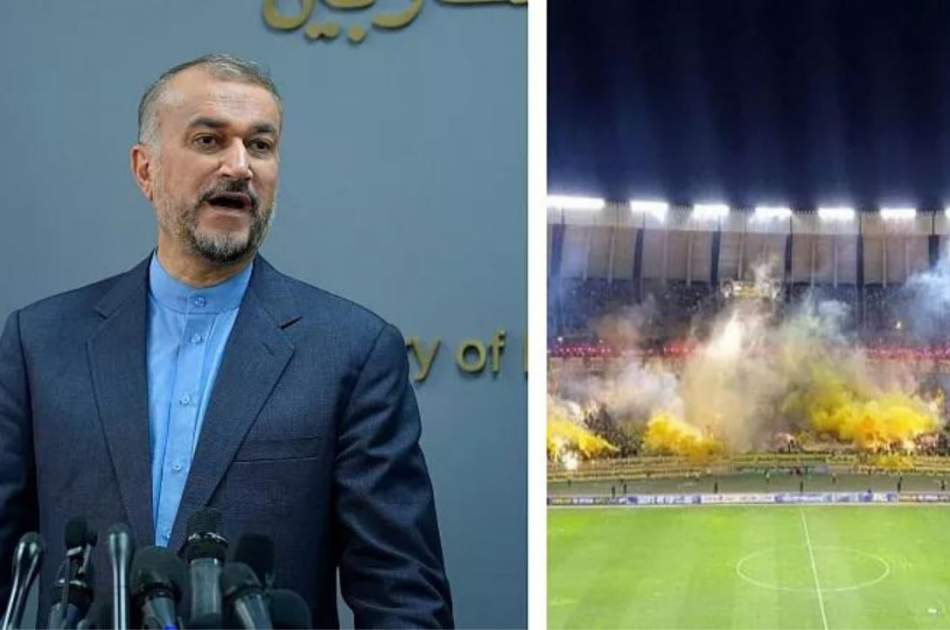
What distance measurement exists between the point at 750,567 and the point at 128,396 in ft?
4.08

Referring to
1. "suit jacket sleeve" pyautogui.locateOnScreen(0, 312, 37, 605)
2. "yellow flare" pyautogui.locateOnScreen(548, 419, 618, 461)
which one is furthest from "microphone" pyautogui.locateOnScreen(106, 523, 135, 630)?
"yellow flare" pyautogui.locateOnScreen(548, 419, 618, 461)

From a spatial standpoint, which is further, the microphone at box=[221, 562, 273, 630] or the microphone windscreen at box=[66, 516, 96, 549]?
the microphone windscreen at box=[66, 516, 96, 549]

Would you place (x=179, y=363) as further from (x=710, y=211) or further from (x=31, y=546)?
(x=710, y=211)

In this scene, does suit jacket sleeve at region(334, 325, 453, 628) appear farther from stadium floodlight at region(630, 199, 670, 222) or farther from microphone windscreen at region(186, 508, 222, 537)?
stadium floodlight at region(630, 199, 670, 222)

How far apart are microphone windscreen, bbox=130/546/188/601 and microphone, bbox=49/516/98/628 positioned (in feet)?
0.67

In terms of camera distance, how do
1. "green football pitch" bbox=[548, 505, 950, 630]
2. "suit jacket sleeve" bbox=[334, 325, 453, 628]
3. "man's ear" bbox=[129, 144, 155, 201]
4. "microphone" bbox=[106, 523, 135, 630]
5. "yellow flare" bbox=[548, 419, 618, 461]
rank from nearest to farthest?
"microphone" bbox=[106, 523, 135, 630], "suit jacket sleeve" bbox=[334, 325, 453, 628], "man's ear" bbox=[129, 144, 155, 201], "green football pitch" bbox=[548, 505, 950, 630], "yellow flare" bbox=[548, 419, 618, 461]

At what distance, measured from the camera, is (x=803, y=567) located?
89.1 inches

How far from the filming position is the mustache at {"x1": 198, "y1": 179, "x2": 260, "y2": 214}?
6.45ft

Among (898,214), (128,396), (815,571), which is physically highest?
(898,214)

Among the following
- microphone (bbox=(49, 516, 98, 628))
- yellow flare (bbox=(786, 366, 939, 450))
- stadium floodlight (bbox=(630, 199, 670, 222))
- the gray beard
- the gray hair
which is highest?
the gray hair

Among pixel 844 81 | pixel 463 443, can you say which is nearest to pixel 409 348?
pixel 463 443

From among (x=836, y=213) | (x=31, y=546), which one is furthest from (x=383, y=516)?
(x=836, y=213)

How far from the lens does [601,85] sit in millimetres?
2387

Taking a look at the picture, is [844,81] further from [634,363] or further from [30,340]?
[30,340]
